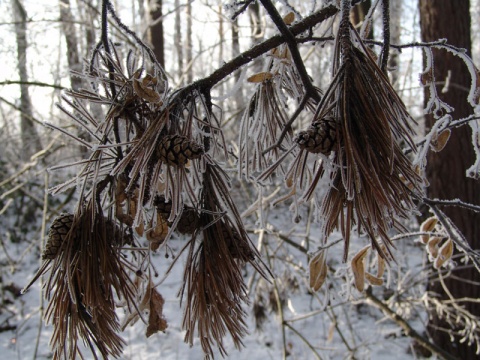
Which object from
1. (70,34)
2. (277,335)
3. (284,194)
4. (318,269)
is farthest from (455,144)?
(70,34)

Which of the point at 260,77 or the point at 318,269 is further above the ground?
the point at 260,77

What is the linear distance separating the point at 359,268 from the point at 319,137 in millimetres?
484

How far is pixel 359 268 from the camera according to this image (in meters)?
0.79

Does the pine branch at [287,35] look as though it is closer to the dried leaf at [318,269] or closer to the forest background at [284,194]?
the forest background at [284,194]

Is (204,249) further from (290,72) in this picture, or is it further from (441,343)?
(441,343)

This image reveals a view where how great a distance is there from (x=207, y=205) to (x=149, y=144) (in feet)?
0.35

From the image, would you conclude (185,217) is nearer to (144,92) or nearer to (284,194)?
(144,92)


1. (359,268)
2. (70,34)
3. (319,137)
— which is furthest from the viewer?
(70,34)

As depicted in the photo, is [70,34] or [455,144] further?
[70,34]

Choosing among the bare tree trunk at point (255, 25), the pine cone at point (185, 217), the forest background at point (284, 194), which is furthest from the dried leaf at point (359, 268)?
the bare tree trunk at point (255, 25)

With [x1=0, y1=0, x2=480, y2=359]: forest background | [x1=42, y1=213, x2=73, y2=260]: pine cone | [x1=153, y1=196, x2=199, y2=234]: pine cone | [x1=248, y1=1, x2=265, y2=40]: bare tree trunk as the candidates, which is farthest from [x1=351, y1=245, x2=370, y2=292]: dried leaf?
[x1=248, y1=1, x2=265, y2=40]: bare tree trunk

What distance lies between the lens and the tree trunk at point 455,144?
225cm

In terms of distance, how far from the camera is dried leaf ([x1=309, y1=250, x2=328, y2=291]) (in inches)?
33.0

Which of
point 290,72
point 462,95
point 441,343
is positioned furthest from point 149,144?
→ point 441,343
